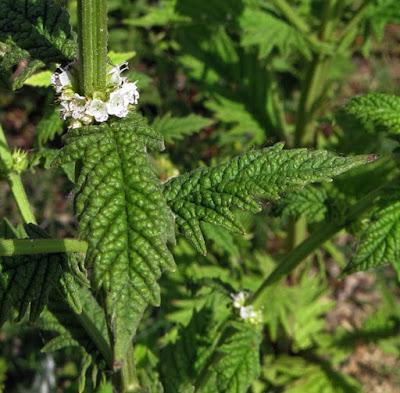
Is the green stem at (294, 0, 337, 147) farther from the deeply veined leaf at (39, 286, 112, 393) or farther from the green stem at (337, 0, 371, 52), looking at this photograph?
the deeply veined leaf at (39, 286, 112, 393)

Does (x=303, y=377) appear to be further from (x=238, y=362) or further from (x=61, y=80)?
(x=61, y=80)

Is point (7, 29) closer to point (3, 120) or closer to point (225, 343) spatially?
point (225, 343)

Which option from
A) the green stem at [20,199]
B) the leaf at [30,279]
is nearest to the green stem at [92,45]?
the leaf at [30,279]

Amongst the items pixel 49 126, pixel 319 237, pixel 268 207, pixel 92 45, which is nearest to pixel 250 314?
pixel 319 237

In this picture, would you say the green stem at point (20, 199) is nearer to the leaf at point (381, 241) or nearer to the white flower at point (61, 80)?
the white flower at point (61, 80)

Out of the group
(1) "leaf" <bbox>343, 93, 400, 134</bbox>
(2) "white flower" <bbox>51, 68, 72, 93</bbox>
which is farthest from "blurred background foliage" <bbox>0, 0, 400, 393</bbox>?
(2) "white flower" <bbox>51, 68, 72, 93</bbox>
